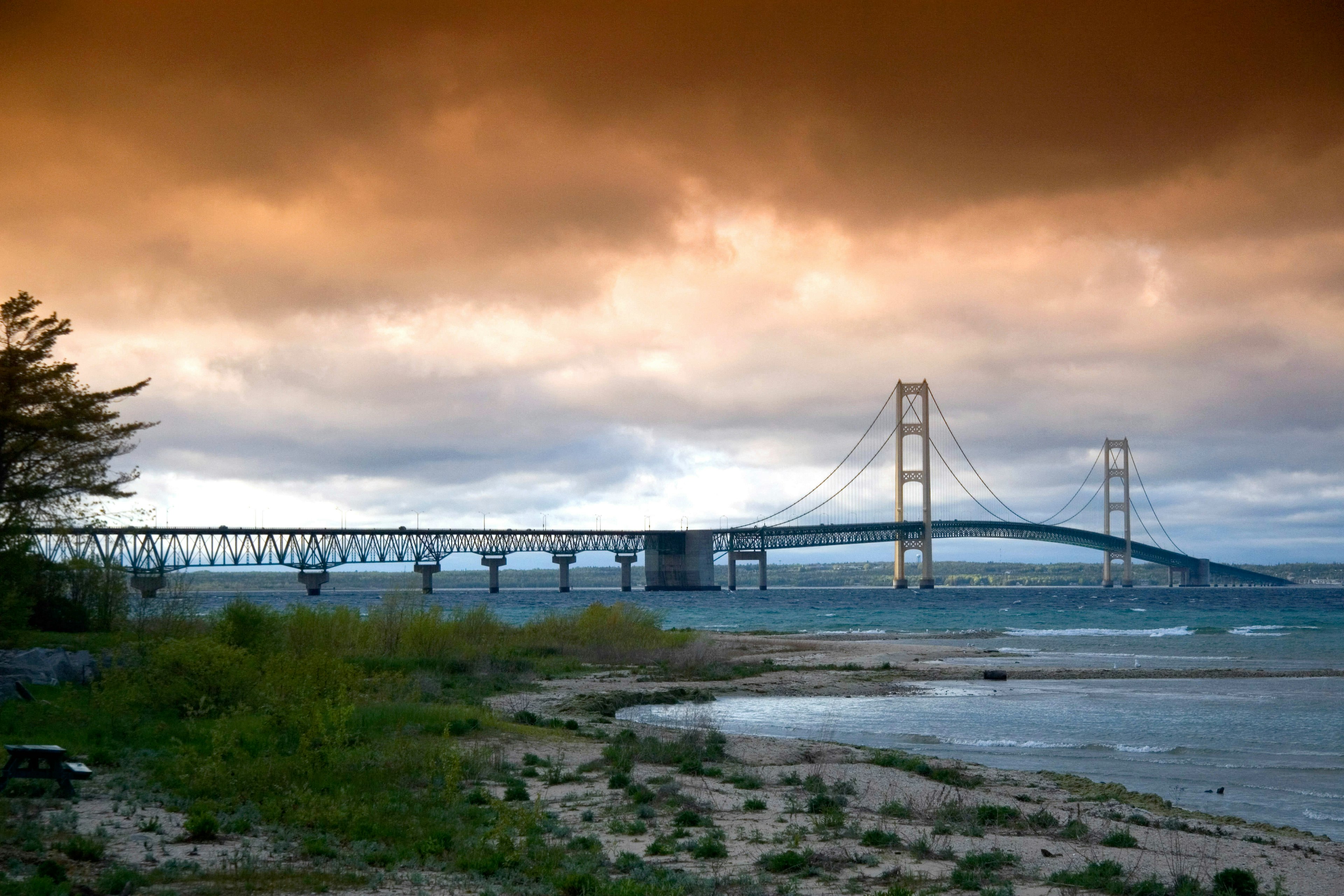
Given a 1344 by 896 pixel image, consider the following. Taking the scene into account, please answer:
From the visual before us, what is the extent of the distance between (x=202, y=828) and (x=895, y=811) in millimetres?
8508

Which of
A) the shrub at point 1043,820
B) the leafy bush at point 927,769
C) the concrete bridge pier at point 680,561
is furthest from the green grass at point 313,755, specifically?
the concrete bridge pier at point 680,561

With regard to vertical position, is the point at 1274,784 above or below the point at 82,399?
below

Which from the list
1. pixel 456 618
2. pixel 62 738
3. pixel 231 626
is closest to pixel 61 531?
pixel 231 626

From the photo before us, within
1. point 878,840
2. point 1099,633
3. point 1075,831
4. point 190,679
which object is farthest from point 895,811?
point 1099,633

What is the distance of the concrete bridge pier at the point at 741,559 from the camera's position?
5536 inches

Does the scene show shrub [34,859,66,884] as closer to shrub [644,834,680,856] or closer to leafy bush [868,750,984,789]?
shrub [644,834,680,856]

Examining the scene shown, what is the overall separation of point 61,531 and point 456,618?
50.2 ft

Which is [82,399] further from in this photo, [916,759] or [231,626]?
[916,759]

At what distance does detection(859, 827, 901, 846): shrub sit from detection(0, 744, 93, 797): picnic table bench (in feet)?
29.9

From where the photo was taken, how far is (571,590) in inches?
6806

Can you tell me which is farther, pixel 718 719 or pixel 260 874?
pixel 718 719

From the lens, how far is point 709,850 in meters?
11.9

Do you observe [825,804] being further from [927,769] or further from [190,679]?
[190,679]

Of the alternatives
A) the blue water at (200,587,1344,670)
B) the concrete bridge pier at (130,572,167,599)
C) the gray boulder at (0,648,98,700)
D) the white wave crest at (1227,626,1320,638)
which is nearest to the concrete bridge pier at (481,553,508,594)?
the blue water at (200,587,1344,670)
